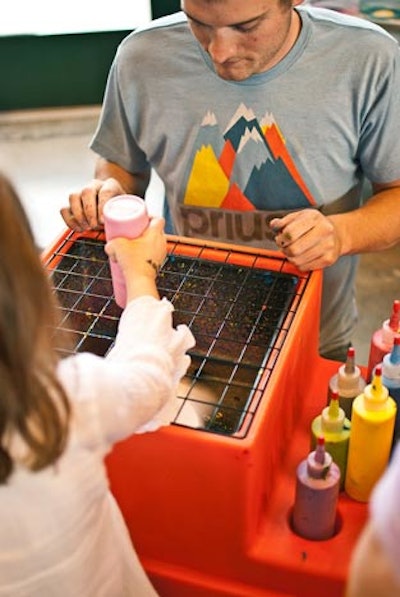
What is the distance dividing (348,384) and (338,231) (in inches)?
11.1

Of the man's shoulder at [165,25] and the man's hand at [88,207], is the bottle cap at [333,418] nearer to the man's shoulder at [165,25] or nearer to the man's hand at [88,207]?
the man's hand at [88,207]

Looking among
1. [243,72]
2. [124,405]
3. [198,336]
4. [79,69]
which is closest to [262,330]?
[198,336]

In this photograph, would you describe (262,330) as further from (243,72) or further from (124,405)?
(243,72)

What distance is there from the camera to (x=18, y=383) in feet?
2.53

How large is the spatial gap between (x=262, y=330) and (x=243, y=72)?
43 centimetres

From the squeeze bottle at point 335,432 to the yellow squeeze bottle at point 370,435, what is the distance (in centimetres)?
2

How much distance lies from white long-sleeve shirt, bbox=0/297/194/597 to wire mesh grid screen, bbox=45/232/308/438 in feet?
0.25

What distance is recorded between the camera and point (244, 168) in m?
1.42

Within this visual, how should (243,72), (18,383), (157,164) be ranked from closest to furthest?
(18,383)
(243,72)
(157,164)

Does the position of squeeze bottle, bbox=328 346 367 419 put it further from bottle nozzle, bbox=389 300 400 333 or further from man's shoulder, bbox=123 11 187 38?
man's shoulder, bbox=123 11 187 38

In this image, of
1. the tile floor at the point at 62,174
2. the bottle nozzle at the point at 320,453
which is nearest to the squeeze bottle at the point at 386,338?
the bottle nozzle at the point at 320,453

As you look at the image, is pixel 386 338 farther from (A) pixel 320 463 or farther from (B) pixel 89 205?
(B) pixel 89 205

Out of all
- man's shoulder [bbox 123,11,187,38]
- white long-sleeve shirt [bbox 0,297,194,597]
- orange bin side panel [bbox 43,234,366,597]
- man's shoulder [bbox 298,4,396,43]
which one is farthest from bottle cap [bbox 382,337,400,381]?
man's shoulder [bbox 123,11,187,38]

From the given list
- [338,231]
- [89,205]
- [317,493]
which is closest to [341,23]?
[338,231]
